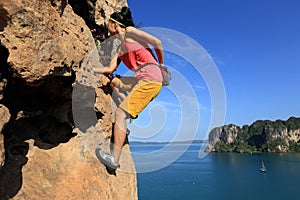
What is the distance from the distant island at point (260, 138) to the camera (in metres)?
116

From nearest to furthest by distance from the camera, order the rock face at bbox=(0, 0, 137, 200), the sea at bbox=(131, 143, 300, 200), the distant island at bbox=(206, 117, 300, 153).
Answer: the rock face at bbox=(0, 0, 137, 200)
the sea at bbox=(131, 143, 300, 200)
the distant island at bbox=(206, 117, 300, 153)

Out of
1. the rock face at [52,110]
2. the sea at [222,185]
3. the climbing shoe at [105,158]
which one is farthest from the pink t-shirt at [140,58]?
the sea at [222,185]

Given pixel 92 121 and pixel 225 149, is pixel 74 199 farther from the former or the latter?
pixel 225 149

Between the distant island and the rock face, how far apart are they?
108928mm

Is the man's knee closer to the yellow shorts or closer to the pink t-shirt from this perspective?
the yellow shorts

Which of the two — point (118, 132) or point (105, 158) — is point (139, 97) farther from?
point (105, 158)

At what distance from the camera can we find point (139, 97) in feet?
11.8

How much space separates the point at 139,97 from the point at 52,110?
124 cm

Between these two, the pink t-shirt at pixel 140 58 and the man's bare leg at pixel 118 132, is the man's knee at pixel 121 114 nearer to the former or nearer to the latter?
the man's bare leg at pixel 118 132

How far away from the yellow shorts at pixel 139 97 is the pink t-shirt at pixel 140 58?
0.28 ft

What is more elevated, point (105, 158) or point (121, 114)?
point (121, 114)

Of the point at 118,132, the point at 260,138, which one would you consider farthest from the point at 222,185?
the point at 260,138

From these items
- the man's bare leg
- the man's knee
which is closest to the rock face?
the man's bare leg

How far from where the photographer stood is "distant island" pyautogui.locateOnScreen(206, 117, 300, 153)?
380 ft
